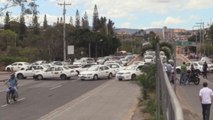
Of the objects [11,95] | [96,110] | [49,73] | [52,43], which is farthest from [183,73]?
[52,43]

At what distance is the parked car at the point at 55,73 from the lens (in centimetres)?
5038

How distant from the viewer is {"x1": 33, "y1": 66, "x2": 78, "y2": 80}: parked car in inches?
1983

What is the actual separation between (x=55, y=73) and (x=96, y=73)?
4.35 meters

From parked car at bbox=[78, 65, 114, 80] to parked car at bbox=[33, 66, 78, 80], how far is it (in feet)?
5.72

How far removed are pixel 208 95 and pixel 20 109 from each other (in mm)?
9360

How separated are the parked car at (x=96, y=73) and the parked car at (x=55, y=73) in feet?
5.72

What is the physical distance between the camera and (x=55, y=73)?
5041 cm

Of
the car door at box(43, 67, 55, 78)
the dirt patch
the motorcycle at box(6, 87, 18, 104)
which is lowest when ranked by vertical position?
the dirt patch

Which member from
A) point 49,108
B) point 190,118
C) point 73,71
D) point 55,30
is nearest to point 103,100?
point 49,108

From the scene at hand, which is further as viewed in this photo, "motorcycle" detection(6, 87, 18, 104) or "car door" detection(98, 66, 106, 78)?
"car door" detection(98, 66, 106, 78)

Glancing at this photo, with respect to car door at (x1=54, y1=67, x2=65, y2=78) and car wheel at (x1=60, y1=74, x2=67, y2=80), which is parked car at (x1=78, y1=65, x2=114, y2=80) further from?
car door at (x1=54, y1=67, x2=65, y2=78)

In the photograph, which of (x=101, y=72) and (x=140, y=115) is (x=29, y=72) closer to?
(x=101, y=72)

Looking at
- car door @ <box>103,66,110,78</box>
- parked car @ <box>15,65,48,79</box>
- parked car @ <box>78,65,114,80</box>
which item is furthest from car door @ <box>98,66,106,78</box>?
parked car @ <box>15,65,48,79</box>

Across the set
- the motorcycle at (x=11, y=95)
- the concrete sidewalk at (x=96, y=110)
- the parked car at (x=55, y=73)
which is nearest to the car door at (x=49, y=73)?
the parked car at (x=55, y=73)
